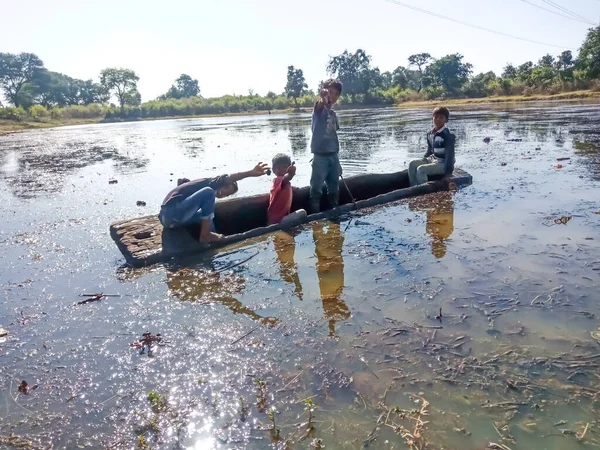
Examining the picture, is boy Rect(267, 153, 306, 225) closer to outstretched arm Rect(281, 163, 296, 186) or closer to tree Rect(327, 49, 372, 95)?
outstretched arm Rect(281, 163, 296, 186)

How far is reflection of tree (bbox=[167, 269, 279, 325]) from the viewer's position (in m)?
3.93

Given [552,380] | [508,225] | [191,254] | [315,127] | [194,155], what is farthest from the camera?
[194,155]

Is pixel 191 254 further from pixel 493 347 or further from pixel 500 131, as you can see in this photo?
pixel 500 131

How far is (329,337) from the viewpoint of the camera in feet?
10.7

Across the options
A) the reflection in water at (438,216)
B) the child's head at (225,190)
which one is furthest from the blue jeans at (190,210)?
the reflection in water at (438,216)

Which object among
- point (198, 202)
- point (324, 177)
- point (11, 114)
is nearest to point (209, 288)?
point (198, 202)

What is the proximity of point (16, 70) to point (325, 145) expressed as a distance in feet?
359

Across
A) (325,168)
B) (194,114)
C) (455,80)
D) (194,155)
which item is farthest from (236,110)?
(325,168)

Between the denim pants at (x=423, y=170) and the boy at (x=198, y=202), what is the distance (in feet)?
12.0

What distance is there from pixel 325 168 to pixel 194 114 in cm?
8100

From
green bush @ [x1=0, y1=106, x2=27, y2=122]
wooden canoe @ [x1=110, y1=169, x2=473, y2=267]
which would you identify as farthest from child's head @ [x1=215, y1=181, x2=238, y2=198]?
green bush @ [x1=0, y1=106, x2=27, y2=122]

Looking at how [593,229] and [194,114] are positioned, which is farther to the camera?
[194,114]

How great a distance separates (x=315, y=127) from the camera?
247 inches

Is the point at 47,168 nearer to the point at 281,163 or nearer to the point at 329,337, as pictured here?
the point at 281,163
